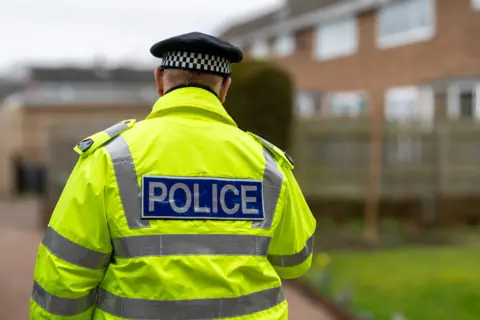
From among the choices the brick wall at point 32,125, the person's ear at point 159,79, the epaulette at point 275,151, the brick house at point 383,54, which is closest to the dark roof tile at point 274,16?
the brick house at point 383,54

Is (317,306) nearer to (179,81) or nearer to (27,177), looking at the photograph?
(179,81)

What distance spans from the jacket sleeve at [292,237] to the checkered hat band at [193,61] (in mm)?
486

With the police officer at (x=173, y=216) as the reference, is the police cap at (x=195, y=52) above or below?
above

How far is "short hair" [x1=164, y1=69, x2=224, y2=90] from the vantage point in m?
2.70

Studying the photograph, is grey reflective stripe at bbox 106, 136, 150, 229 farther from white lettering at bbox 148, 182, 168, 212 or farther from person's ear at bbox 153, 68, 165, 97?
person's ear at bbox 153, 68, 165, 97

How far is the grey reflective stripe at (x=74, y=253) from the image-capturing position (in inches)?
97.3

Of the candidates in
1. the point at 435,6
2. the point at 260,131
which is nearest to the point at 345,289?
the point at 260,131

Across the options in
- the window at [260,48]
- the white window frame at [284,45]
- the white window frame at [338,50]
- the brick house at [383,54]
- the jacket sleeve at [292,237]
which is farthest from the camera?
the window at [260,48]

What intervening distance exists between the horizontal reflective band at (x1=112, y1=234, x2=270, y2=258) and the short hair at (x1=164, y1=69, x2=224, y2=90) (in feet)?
1.76

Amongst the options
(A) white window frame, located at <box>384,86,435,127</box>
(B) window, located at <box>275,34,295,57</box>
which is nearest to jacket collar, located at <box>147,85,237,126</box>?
(A) white window frame, located at <box>384,86,435,127</box>

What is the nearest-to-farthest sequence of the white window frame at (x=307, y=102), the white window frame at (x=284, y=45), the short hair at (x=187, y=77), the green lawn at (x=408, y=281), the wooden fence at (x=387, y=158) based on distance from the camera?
the short hair at (x=187, y=77)
the green lawn at (x=408, y=281)
the wooden fence at (x=387, y=158)
the white window frame at (x=307, y=102)
the white window frame at (x=284, y=45)

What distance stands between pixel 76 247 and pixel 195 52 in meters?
0.76

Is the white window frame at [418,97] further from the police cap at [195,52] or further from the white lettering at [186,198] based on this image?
the white lettering at [186,198]

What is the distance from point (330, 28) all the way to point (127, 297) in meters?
24.8
